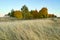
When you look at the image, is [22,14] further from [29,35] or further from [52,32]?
[29,35]

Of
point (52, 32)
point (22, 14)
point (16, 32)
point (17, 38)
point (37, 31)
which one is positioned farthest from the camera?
point (22, 14)

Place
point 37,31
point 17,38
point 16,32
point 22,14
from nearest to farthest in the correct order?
point 17,38
point 16,32
point 37,31
point 22,14

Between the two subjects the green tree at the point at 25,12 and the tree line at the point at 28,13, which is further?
the tree line at the point at 28,13

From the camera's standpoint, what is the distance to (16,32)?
20109 mm

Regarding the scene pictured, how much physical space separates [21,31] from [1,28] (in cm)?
254

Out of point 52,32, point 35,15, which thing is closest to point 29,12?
point 35,15

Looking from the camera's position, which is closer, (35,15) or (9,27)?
(9,27)

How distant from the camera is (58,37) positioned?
954 inches

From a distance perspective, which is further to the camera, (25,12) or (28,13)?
(25,12)

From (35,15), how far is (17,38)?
4180 centimetres

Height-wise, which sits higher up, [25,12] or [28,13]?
[25,12]

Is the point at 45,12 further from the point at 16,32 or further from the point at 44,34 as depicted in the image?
the point at 16,32

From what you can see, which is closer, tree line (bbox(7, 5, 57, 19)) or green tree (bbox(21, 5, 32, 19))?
green tree (bbox(21, 5, 32, 19))

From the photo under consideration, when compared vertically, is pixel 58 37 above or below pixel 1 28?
below
